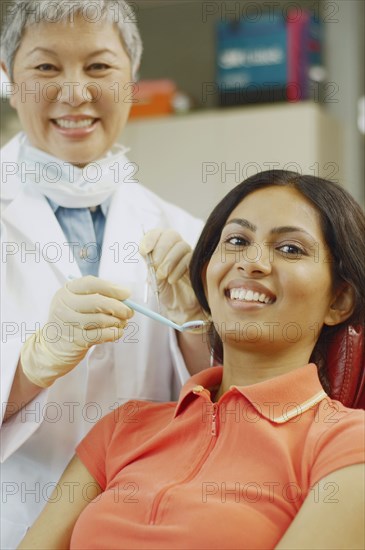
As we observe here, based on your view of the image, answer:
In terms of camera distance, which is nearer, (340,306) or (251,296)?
(251,296)

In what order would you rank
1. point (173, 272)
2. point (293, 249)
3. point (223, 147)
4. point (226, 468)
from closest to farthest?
point (226, 468)
point (293, 249)
point (173, 272)
point (223, 147)

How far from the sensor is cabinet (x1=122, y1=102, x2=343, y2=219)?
13.2ft

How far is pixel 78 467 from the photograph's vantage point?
1.68 m

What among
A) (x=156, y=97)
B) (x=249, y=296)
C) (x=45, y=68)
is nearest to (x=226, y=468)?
(x=249, y=296)

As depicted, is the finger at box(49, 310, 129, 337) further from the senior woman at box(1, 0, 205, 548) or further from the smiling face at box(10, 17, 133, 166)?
the smiling face at box(10, 17, 133, 166)

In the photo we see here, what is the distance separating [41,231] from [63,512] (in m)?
0.62

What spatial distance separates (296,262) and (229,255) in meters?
0.14

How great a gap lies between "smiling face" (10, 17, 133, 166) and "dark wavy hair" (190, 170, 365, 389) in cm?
40

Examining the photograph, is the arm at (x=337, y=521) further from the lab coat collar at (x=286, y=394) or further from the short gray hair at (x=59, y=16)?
the short gray hair at (x=59, y=16)

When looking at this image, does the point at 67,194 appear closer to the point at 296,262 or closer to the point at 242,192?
the point at 242,192

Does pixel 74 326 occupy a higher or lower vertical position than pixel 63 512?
higher

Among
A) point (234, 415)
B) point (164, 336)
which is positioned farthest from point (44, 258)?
point (234, 415)

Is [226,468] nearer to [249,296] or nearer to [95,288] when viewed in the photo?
[249,296]

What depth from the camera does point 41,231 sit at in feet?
→ 6.15
